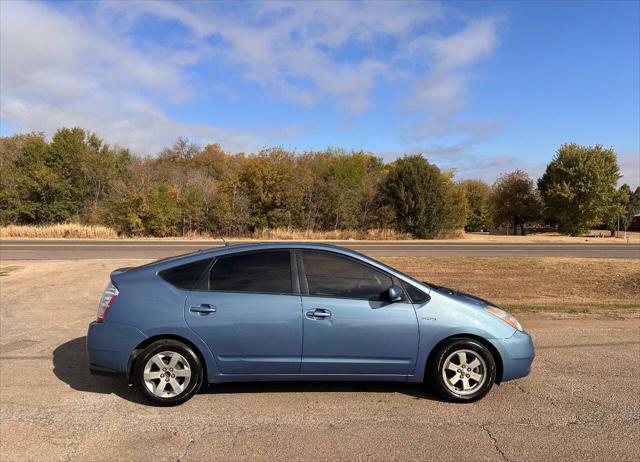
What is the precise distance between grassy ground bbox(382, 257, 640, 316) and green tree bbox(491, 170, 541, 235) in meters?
38.8

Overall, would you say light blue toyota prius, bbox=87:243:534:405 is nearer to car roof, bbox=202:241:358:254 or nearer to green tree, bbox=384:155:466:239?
car roof, bbox=202:241:358:254

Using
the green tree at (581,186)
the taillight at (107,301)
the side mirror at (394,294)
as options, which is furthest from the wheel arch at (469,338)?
the green tree at (581,186)

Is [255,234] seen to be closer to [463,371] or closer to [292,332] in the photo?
[292,332]

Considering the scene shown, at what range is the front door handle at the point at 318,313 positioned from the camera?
4.51 metres

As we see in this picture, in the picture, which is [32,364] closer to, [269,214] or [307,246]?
[307,246]

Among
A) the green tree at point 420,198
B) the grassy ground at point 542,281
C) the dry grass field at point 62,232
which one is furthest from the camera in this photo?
the green tree at point 420,198

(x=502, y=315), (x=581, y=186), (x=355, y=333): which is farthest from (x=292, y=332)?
(x=581, y=186)

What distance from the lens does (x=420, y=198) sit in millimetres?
36719

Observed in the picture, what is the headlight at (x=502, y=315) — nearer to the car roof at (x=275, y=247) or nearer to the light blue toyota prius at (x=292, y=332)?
the light blue toyota prius at (x=292, y=332)

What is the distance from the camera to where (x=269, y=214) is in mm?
36688

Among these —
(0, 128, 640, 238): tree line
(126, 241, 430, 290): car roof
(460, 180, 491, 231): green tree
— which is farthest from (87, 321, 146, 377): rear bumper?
(460, 180, 491, 231): green tree

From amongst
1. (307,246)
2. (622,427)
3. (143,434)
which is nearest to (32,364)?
(143,434)

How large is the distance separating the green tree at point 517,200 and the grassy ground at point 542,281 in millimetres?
38795

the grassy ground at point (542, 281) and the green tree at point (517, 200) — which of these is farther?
the green tree at point (517, 200)
